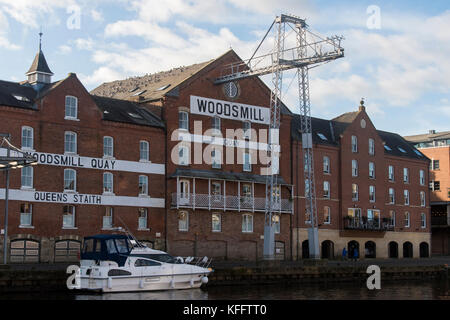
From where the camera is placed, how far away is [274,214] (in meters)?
64.9

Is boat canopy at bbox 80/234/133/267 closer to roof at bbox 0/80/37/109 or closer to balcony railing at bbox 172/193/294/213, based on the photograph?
roof at bbox 0/80/37/109

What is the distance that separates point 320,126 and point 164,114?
68.1ft

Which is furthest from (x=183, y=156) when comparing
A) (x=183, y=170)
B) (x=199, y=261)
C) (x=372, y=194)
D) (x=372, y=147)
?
(x=372, y=147)

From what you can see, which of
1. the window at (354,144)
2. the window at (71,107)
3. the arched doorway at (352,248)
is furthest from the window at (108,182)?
the window at (354,144)

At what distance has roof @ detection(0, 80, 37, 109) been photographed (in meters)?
51.0

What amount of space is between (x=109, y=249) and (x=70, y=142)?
502 inches

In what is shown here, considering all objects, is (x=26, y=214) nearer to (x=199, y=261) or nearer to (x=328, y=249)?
(x=199, y=261)

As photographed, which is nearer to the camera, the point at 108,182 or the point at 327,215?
the point at 108,182

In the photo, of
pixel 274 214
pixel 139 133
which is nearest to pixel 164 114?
pixel 139 133

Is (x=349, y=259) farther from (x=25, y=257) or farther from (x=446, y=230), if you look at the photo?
→ (x=25, y=257)

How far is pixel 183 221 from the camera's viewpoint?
59156 mm

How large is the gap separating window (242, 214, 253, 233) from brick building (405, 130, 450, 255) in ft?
109
